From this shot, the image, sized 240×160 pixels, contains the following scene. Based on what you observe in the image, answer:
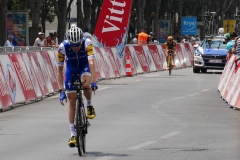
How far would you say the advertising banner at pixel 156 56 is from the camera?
40250mm

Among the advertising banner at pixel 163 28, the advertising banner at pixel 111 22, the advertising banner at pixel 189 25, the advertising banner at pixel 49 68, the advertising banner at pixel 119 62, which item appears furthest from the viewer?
the advertising banner at pixel 189 25

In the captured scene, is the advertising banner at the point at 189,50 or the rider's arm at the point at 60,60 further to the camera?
the advertising banner at the point at 189,50

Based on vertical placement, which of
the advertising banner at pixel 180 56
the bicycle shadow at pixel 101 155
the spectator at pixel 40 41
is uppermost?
the spectator at pixel 40 41

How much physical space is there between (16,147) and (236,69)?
9243 millimetres

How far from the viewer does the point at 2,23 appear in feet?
112

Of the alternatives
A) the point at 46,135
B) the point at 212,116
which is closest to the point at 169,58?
the point at 212,116

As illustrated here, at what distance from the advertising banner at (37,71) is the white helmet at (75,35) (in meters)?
9.95

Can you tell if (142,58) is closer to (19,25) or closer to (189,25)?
(19,25)

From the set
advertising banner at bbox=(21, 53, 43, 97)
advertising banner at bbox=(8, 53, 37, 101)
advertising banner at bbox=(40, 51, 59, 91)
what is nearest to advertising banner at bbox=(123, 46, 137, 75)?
advertising banner at bbox=(40, 51, 59, 91)

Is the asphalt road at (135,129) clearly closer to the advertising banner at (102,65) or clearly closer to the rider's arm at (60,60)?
the rider's arm at (60,60)

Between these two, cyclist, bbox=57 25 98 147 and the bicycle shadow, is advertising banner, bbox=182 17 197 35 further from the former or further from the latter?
the bicycle shadow

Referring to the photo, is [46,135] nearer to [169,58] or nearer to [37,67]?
[37,67]

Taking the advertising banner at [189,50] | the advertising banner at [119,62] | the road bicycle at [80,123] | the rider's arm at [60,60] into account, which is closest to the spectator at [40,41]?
the advertising banner at [119,62]

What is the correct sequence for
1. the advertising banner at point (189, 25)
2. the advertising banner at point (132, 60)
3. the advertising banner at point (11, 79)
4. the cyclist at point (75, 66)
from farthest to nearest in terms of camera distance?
the advertising banner at point (189, 25) < the advertising banner at point (132, 60) < the advertising banner at point (11, 79) < the cyclist at point (75, 66)
